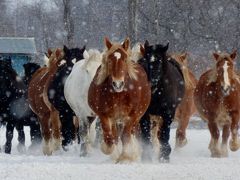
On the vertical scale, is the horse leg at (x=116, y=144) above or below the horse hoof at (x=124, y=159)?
above

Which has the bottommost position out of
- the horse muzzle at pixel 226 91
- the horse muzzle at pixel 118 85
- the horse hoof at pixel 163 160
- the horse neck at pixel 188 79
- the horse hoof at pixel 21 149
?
the horse hoof at pixel 21 149

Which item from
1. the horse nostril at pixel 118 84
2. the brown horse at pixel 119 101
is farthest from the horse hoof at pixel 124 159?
the horse nostril at pixel 118 84

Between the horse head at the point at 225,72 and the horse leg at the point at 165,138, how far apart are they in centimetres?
129

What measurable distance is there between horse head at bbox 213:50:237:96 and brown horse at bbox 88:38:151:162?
2080mm

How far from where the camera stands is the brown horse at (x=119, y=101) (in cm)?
1066

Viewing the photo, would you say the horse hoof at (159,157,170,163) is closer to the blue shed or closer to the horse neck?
the horse neck

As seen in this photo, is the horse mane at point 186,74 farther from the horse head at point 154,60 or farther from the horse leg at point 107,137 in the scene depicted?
the horse leg at point 107,137

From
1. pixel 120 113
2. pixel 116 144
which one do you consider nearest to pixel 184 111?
pixel 116 144

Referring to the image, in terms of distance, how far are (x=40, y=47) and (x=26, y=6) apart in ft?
74.7

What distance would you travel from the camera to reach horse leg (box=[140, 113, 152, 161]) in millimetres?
11547

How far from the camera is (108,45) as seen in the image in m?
11.0

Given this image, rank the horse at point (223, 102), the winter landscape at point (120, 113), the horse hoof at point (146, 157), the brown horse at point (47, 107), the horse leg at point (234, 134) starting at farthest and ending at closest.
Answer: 1. the brown horse at point (47, 107)
2. the horse leg at point (234, 134)
3. the horse at point (223, 102)
4. the horse hoof at point (146, 157)
5. the winter landscape at point (120, 113)

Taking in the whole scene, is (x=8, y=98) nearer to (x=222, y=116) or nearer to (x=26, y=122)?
(x=26, y=122)

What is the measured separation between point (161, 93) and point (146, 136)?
2.85 feet
